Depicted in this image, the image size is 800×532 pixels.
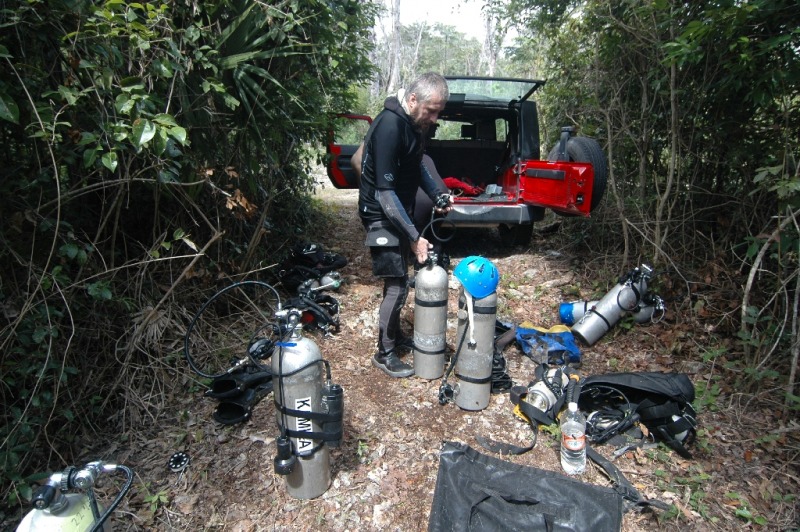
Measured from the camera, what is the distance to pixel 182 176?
2.92 meters

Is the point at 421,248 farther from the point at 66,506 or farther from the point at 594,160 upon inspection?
the point at 594,160

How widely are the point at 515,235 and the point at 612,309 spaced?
2.22 meters

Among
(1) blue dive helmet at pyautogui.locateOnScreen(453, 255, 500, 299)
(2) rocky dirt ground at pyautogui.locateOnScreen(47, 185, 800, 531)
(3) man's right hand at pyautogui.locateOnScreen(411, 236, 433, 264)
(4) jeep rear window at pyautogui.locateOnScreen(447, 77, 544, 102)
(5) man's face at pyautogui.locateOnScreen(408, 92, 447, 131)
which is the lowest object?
(2) rocky dirt ground at pyautogui.locateOnScreen(47, 185, 800, 531)

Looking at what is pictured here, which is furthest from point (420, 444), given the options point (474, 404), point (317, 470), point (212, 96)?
point (212, 96)

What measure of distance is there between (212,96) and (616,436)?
3308 millimetres

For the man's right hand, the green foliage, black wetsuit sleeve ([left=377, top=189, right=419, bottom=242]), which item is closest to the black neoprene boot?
the man's right hand

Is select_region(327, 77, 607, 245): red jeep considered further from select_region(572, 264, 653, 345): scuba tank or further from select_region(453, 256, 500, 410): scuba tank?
select_region(453, 256, 500, 410): scuba tank

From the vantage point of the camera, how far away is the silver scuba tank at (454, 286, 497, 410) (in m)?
2.66

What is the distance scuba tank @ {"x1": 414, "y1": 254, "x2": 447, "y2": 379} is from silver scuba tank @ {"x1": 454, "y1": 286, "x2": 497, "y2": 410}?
0.70ft

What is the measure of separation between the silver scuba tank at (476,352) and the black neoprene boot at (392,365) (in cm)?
46

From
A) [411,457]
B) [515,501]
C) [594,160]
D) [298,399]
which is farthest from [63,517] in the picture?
[594,160]

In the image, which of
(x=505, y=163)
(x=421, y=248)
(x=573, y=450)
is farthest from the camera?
A: (x=505, y=163)

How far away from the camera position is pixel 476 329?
8.75ft

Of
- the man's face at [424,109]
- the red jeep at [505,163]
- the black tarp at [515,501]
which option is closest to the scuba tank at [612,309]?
the red jeep at [505,163]
